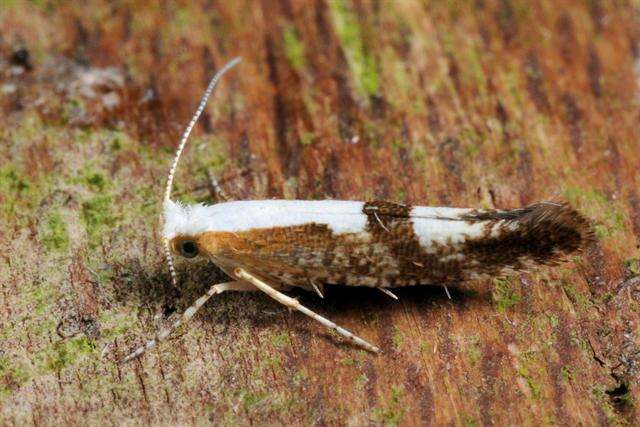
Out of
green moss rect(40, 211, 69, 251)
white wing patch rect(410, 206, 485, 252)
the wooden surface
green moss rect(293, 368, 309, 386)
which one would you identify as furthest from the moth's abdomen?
green moss rect(40, 211, 69, 251)

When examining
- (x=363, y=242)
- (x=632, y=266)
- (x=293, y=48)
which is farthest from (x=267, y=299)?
(x=293, y=48)

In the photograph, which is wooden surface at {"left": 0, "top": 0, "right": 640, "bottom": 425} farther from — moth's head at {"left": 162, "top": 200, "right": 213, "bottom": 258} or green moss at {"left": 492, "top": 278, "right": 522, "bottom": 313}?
moth's head at {"left": 162, "top": 200, "right": 213, "bottom": 258}

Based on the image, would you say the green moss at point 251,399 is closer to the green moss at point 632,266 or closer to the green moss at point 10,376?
the green moss at point 10,376

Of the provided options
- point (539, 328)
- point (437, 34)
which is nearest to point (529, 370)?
point (539, 328)

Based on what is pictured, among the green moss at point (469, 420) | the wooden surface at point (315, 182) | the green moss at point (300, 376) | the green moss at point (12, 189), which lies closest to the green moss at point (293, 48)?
the wooden surface at point (315, 182)

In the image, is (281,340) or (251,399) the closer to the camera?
(251,399)

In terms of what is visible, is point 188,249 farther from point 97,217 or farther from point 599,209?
point 599,209

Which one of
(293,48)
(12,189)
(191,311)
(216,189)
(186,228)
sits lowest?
(191,311)
